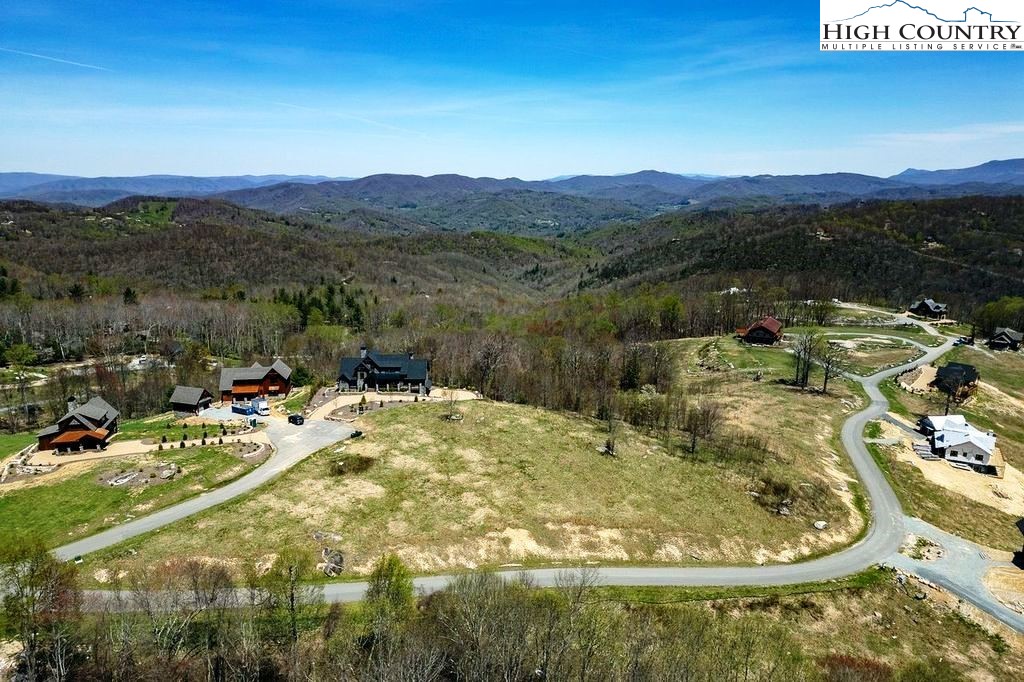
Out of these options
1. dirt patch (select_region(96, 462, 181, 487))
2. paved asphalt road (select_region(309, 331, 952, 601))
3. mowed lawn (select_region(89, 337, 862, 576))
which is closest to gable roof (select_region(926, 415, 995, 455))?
mowed lawn (select_region(89, 337, 862, 576))

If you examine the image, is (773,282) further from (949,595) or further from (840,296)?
(949,595)

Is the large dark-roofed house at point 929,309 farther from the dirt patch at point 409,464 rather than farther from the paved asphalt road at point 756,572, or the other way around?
the dirt patch at point 409,464

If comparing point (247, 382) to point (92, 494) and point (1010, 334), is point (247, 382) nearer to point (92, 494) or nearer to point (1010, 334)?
point (92, 494)

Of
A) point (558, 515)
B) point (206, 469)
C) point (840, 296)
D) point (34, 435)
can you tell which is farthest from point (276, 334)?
point (840, 296)

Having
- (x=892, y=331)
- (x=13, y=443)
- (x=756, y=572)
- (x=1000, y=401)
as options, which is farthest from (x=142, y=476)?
(x=892, y=331)

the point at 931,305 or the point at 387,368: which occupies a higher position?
the point at 931,305

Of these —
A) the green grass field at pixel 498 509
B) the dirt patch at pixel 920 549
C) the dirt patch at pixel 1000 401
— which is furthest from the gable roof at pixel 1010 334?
the dirt patch at pixel 920 549
